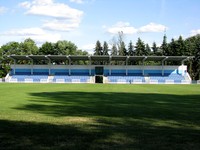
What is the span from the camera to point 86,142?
24.2 feet

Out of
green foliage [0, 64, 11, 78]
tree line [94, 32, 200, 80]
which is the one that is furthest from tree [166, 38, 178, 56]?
green foliage [0, 64, 11, 78]

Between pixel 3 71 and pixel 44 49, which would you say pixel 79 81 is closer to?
pixel 3 71

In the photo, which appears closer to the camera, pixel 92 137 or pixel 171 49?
pixel 92 137

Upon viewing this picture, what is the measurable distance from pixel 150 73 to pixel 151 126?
7180 centimetres

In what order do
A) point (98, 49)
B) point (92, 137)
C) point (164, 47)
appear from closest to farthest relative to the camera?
point (92, 137) < point (164, 47) < point (98, 49)

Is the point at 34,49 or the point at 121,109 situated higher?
the point at 34,49

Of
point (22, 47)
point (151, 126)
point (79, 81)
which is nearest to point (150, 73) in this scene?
point (79, 81)

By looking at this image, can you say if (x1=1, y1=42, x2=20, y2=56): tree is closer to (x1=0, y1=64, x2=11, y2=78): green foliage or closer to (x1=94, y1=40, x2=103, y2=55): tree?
(x1=0, y1=64, x2=11, y2=78): green foliage

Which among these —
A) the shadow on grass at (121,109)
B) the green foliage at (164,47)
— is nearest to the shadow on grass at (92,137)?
the shadow on grass at (121,109)

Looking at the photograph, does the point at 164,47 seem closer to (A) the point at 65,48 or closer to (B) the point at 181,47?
(B) the point at 181,47

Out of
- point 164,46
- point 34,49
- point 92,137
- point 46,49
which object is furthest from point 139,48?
point 92,137

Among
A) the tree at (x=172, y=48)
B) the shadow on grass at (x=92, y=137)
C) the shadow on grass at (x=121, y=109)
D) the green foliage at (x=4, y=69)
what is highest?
the tree at (x=172, y=48)

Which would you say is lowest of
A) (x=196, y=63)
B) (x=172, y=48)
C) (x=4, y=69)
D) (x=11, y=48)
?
(x=4, y=69)

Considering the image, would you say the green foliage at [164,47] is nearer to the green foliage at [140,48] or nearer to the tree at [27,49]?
the green foliage at [140,48]
